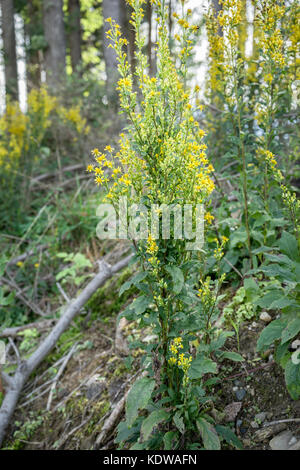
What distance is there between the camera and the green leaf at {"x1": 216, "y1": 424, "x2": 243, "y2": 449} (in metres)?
1.56

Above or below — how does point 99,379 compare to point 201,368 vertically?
below

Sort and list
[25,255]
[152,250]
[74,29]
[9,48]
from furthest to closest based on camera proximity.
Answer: [74,29], [9,48], [25,255], [152,250]

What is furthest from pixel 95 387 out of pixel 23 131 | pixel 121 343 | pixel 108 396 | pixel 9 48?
pixel 9 48

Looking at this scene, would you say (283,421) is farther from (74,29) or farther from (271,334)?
(74,29)

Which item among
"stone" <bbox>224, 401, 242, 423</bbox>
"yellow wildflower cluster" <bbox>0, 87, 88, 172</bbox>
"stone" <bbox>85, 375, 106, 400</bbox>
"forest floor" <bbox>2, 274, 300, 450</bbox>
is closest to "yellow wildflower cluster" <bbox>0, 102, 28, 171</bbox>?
"yellow wildflower cluster" <bbox>0, 87, 88, 172</bbox>

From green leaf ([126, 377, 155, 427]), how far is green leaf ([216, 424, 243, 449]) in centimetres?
36

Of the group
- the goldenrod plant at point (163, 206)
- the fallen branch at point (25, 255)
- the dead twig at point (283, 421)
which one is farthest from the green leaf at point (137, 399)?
the fallen branch at point (25, 255)

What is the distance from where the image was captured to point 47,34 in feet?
30.1

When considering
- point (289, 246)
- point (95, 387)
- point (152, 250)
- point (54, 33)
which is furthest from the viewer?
point (54, 33)

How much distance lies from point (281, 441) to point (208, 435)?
1.09 ft

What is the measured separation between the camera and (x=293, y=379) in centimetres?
Result: 157

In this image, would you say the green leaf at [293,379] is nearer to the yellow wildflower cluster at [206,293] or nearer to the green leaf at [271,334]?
the green leaf at [271,334]
